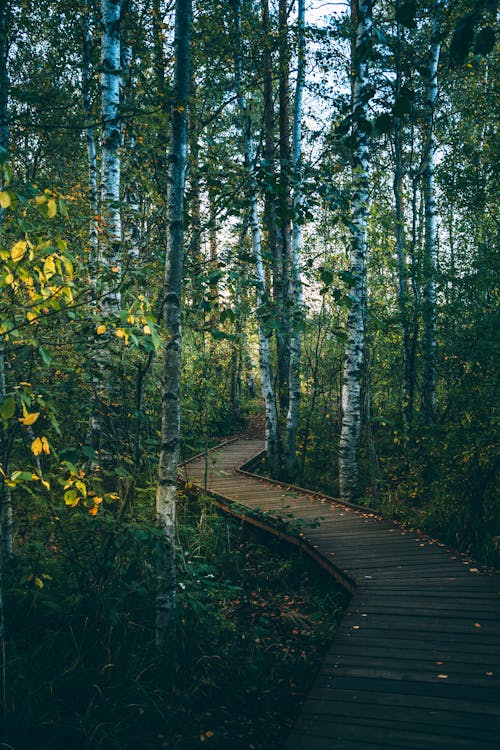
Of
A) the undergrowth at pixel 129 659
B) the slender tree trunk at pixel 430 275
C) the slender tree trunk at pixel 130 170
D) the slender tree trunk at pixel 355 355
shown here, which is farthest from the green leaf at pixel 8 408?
the slender tree trunk at pixel 430 275

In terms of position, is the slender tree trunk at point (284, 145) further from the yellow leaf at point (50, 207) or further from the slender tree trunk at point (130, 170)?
the yellow leaf at point (50, 207)

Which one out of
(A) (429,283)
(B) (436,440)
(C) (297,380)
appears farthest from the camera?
(C) (297,380)

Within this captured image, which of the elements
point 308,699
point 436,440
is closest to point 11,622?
point 308,699

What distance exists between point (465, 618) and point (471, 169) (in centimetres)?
966

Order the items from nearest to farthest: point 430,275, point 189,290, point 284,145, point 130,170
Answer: point 189,290
point 130,170
point 430,275
point 284,145

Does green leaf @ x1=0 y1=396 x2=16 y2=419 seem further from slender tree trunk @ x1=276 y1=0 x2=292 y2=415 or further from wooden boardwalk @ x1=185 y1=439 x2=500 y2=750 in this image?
slender tree trunk @ x1=276 y1=0 x2=292 y2=415

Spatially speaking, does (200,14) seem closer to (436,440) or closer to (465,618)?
(436,440)

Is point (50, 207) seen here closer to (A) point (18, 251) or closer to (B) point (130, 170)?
(A) point (18, 251)

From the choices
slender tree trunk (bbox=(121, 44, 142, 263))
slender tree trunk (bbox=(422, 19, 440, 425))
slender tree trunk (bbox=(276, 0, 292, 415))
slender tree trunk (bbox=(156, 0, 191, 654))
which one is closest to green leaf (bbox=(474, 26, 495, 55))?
slender tree trunk (bbox=(156, 0, 191, 654))

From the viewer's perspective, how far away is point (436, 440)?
8570 millimetres

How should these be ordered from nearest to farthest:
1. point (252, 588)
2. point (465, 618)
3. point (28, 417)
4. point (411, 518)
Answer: point (28, 417)
point (465, 618)
point (252, 588)
point (411, 518)

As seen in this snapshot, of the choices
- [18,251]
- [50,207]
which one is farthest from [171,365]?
[50,207]

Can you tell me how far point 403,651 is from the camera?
3941mm

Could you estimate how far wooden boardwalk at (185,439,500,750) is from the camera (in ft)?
9.91
